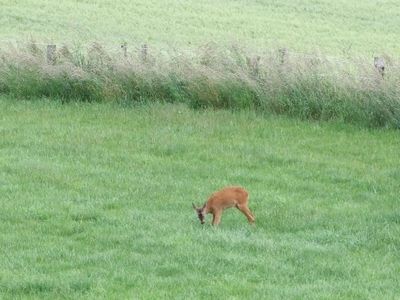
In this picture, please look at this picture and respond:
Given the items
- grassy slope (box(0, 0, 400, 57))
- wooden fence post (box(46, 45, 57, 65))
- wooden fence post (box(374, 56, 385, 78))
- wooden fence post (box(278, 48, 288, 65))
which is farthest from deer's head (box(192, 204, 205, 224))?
grassy slope (box(0, 0, 400, 57))

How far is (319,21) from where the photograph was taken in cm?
3816

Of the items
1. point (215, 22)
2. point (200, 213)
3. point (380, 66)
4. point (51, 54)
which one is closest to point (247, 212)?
point (200, 213)

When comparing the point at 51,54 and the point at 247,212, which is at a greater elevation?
the point at 247,212

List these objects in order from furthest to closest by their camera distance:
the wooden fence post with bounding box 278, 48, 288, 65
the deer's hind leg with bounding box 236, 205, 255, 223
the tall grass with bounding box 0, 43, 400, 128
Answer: the wooden fence post with bounding box 278, 48, 288, 65 < the tall grass with bounding box 0, 43, 400, 128 < the deer's hind leg with bounding box 236, 205, 255, 223

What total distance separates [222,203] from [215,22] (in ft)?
91.1

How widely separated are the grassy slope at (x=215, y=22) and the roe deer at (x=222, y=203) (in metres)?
20.5

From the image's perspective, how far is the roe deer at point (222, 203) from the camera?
29.2 ft

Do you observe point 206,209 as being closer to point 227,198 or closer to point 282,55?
point 227,198

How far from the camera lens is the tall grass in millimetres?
15320

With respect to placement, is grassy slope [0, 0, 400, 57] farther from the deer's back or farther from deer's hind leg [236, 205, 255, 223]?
the deer's back

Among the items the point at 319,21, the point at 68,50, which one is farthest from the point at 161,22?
the point at 68,50

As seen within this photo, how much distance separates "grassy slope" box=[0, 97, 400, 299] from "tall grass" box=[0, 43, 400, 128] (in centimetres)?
59

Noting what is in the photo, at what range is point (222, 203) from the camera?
8.91 m

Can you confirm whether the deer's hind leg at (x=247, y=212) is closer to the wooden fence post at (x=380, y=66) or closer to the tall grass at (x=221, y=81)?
the tall grass at (x=221, y=81)
